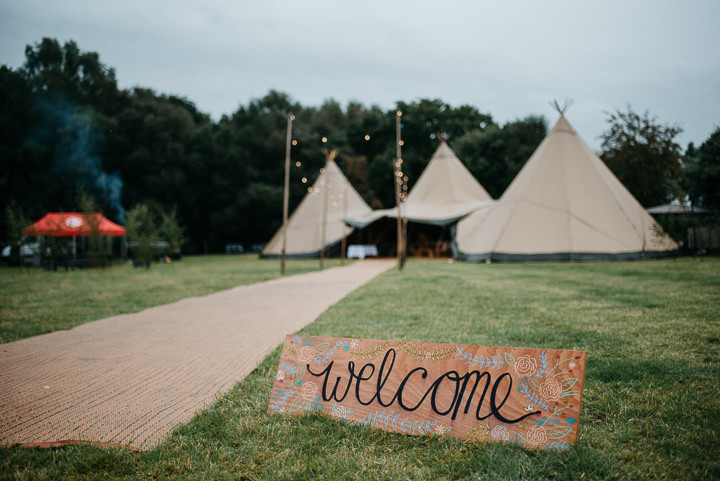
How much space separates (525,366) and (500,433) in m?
0.31

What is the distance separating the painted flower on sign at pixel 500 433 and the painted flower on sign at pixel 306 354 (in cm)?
94

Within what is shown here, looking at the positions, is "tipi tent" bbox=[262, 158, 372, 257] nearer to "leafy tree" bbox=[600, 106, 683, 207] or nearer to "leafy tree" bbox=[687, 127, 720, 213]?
"leafy tree" bbox=[600, 106, 683, 207]

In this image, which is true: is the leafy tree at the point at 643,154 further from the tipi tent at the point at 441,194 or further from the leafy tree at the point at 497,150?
the leafy tree at the point at 497,150

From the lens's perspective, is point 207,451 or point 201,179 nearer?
point 207,451

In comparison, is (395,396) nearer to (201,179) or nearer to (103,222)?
(103,222)

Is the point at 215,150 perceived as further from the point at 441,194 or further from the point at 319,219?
the point at 441,194

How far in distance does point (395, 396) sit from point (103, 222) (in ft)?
62.4

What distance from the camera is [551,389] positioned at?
1.79 meters

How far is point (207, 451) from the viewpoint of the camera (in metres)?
1.81

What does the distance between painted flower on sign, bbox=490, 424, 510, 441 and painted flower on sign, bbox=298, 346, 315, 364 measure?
938 millimetres

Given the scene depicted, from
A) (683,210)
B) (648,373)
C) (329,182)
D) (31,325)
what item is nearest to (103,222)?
(329,182)

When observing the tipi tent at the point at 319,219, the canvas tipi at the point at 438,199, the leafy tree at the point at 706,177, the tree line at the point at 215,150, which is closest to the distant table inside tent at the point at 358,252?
the tipi tent at the point at 319,219

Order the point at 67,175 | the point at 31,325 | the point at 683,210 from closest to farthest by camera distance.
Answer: the point at 31,325 → the point at 683,210 → the point at 67,175

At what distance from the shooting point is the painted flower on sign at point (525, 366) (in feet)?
6.00
